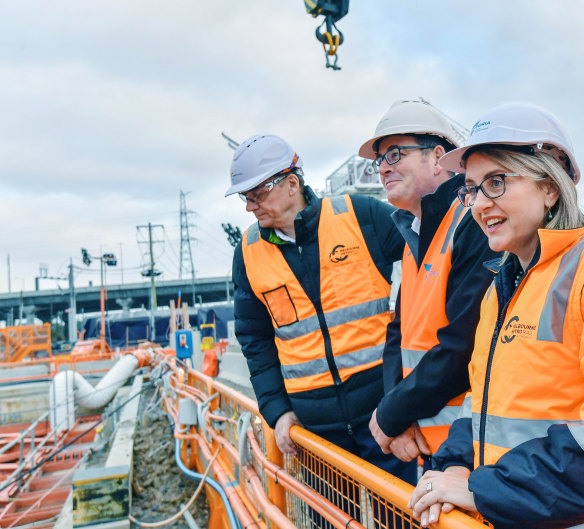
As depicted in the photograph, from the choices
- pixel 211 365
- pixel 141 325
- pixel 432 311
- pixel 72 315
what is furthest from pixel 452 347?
pixel 141 325

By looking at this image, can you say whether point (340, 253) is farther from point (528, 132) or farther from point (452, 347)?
point (528, 132)

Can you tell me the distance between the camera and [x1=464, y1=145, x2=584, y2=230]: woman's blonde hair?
147 centimetres

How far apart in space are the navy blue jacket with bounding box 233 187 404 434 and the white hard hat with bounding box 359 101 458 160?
69cm

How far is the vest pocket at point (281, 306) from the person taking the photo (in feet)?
9.37

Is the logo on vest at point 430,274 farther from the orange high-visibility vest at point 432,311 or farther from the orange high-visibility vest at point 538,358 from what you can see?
the orange high-visibility vest at point 538,358

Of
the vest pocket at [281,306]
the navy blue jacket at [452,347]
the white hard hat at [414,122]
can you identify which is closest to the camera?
the navy blue jacket at [452,347]

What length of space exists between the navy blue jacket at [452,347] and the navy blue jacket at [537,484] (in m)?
0.59

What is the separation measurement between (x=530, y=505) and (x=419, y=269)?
44.8 inches

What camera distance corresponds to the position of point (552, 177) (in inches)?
59.5

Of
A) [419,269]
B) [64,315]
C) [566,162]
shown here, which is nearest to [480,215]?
[566,162]

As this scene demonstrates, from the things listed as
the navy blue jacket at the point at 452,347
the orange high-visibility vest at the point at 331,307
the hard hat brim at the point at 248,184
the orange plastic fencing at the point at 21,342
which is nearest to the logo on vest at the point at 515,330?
the navy blue jacket at the point at 452,347

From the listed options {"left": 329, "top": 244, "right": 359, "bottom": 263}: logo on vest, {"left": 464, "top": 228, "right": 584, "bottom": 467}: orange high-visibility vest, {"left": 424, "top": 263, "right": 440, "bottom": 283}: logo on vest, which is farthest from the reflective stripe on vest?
{"left": 464, "top": 228, "right": 584, "bottom": 467}: orange high-visibility vest

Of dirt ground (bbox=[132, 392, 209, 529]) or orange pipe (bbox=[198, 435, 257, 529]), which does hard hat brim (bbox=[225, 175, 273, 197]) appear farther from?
dirt ground (bbox=[132, 392, 209, 529])

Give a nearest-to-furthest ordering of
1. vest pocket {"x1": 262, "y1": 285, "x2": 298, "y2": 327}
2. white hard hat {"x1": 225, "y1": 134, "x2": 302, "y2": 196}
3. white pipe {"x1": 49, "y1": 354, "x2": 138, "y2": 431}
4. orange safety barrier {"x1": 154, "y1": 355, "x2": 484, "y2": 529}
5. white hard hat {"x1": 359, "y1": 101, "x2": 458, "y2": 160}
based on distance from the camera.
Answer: orange safety barrier {"x1": 154, "y1": 355, "x2": 484, "y2": 529}, white hard hat {"x1": 359, "y1": 101, "x2": 458, "y2": 160}, vest pocket {"x1": 262, "y1": 285, "x2": 298, "y2": 327}, white hard hat {"x1": 225, "y1": 134, "x2": 302, "y2": 196}, white pipe {"x1": 49, "y1": 354, "x2": 138, "y2": 431}
